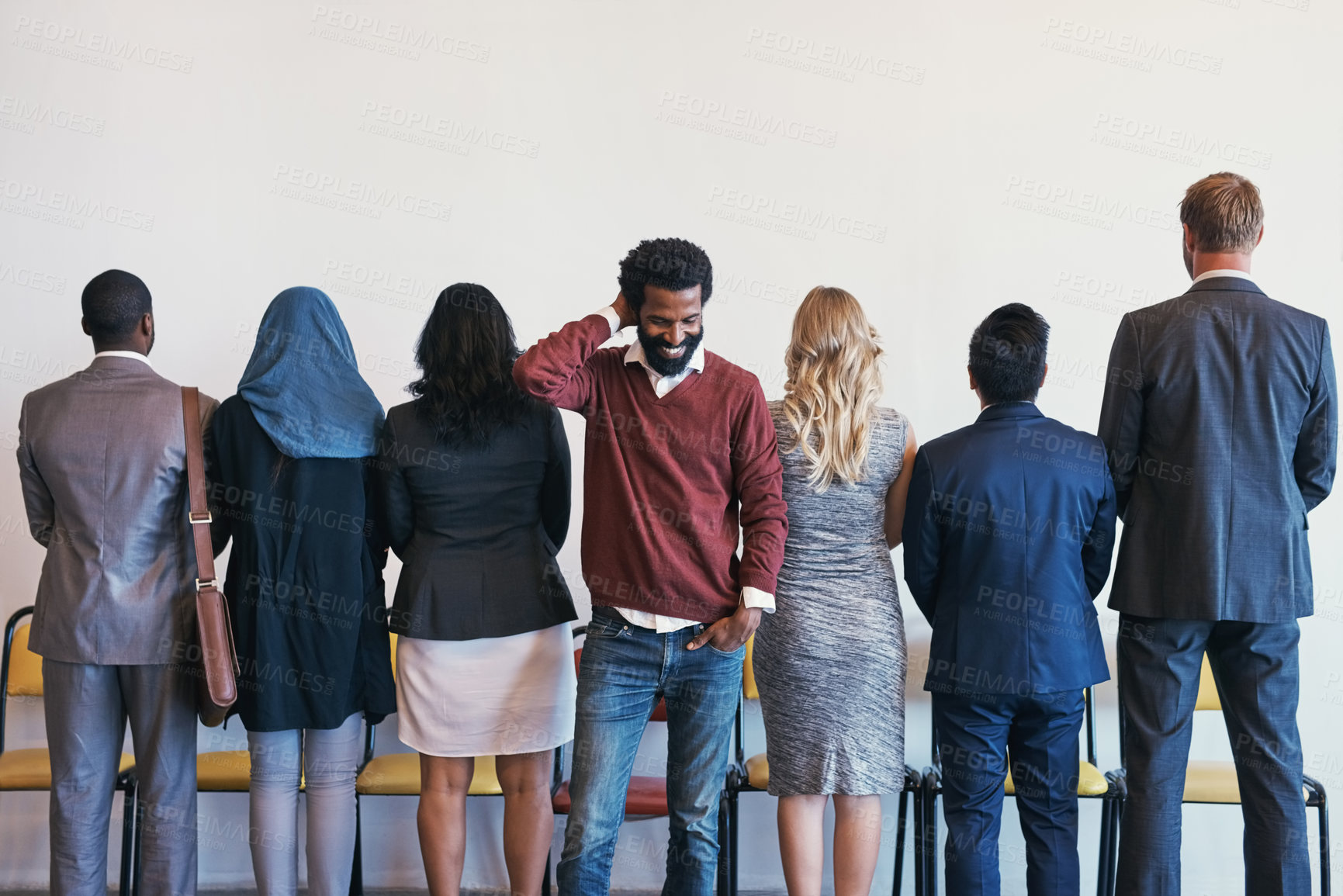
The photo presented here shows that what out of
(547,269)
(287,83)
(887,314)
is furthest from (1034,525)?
(287,83)

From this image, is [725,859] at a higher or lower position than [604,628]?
lower

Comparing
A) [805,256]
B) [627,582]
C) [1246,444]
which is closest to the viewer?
[627,582]

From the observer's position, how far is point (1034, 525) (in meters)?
2.19

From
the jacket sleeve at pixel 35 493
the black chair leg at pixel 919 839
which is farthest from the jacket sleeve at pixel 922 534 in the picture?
the jacket sleeve at pixel 35 493

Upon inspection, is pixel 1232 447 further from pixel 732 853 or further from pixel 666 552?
pixel 732 853

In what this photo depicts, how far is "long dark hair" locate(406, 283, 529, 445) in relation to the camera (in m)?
2.23

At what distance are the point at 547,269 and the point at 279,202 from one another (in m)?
0.90

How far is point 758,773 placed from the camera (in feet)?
8.87

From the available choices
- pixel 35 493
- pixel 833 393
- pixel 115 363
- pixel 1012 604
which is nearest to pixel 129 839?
pixel 35 493

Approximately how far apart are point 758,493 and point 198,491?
1.29 metres

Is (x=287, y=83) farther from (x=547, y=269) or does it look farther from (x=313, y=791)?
(x=313, y=791)

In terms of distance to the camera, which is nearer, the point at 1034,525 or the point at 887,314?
the point at 1034,525

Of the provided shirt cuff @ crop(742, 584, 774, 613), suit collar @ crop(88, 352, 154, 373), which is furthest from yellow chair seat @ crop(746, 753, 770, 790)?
suit collar @ crop(88, 352, 154, 373)

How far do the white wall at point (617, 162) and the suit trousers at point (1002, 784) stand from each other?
95 centimetres
